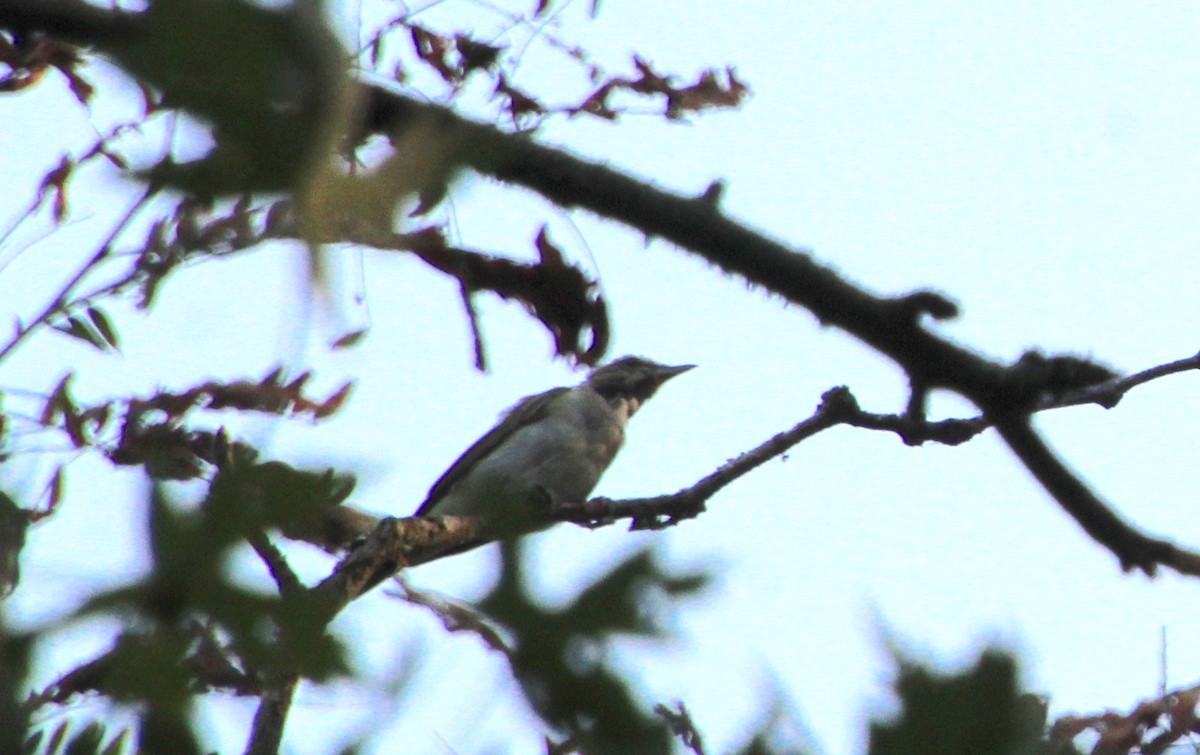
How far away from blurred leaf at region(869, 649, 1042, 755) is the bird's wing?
750 centimetres

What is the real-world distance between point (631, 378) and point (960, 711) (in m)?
8.28

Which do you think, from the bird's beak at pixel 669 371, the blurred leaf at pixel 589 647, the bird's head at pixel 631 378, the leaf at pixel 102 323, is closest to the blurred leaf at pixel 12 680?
the blurred leaf at pixel 589 647

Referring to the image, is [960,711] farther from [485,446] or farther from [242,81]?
[485,446]

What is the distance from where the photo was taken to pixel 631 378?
31.0 ft

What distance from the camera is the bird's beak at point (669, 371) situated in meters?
9.60

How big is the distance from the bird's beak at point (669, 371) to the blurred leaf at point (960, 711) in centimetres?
841

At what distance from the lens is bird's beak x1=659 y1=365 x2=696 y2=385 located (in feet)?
31.5

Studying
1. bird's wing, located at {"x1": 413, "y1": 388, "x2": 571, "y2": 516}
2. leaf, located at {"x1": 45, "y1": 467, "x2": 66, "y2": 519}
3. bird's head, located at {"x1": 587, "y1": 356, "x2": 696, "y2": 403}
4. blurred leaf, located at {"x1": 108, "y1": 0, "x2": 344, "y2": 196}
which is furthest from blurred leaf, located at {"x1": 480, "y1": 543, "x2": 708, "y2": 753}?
bird's head, located at {"x1": 587, "y1": 356, "x2": 696, "y2": 403}

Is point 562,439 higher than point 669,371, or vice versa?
point 669,371

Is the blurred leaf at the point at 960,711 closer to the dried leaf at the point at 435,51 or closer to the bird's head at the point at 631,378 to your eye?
the dried leaf at the point at 435,51

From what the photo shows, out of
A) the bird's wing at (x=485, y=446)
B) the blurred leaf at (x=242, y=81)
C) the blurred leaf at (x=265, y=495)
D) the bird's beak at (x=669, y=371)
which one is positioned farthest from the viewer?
the bird's beak at (x=669, y=371)

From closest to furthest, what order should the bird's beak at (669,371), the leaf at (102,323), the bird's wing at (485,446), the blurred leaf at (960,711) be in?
1. the blurred leaf at (960,711)
2. the leaf at (102,323)
3. the bird's wing at (485,446)
4. the bird's beak at (669,371)

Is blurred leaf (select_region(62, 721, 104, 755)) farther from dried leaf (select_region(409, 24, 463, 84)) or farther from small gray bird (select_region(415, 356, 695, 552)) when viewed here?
small gray bird (select_region(415, 356, 695, 552))

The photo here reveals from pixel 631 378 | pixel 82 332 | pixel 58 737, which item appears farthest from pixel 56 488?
pixel 631 378
